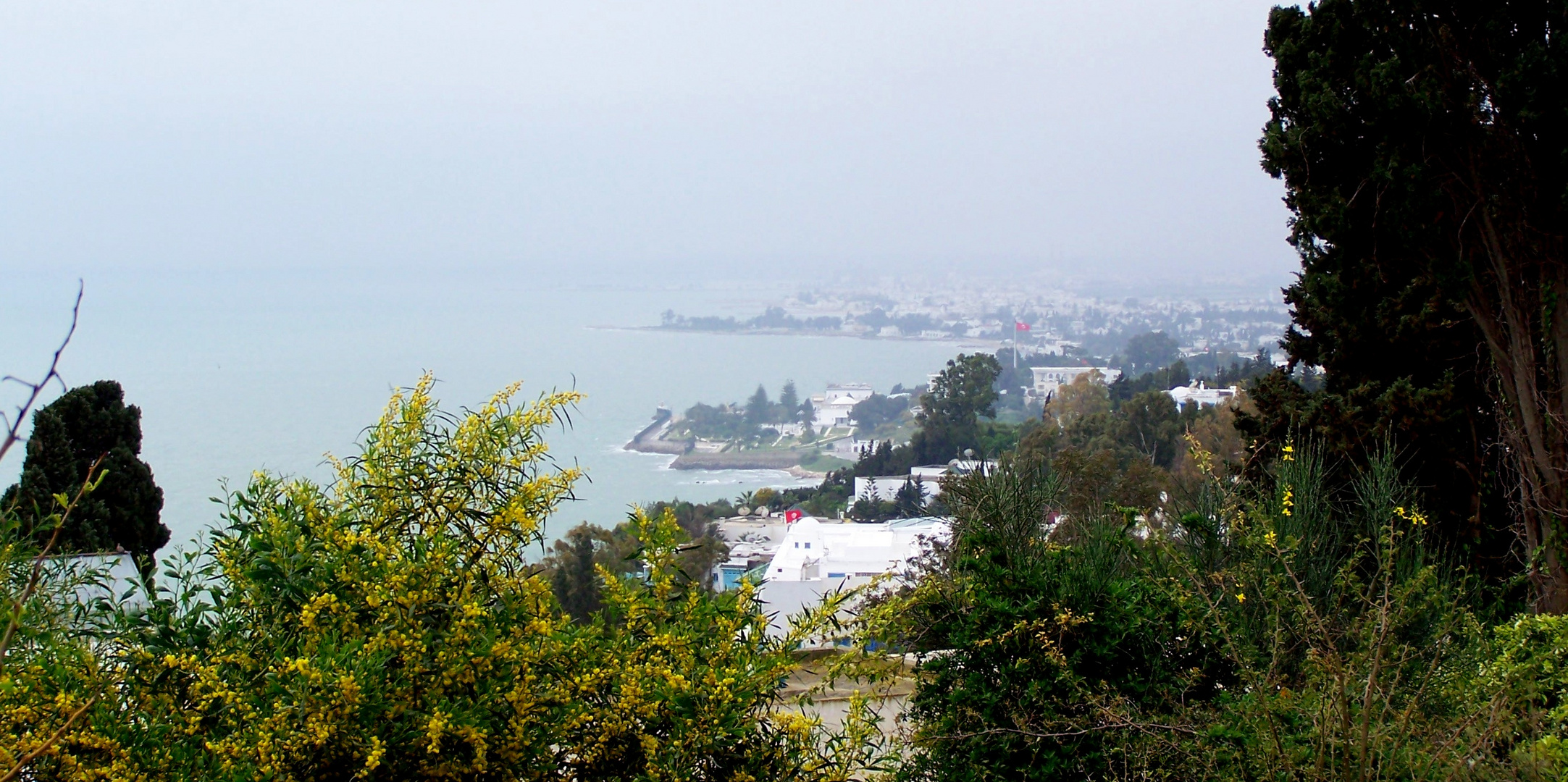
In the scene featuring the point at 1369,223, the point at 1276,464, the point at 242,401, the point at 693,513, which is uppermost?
the point at 1369,223

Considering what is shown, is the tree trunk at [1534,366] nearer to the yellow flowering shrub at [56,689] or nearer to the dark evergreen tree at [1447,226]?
the dark evergreen tree at [1447,226]

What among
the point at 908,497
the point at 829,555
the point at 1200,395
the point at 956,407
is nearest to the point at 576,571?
the point at 829,555

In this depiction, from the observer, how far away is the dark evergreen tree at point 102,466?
23.8 feet

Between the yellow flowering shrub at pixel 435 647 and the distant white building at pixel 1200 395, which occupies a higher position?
the yellow flowering shrub at pixel 435 647

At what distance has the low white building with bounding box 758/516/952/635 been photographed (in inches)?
471

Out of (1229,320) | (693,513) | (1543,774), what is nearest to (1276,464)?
(1543,774)

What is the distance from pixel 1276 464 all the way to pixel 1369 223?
140cm

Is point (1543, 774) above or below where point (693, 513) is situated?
A: above

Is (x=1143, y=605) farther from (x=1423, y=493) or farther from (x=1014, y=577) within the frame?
(x=1423, y=493)

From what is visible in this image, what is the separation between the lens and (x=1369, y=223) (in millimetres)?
5625

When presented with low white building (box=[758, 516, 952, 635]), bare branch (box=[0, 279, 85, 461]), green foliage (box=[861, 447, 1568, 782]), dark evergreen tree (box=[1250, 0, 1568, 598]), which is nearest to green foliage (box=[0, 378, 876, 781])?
green foliage (box=[861, 447, 1568, 782])

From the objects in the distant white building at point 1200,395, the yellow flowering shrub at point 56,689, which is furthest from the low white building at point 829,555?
the yellow flowering shrub at point 56,689

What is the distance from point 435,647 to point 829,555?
1139cm

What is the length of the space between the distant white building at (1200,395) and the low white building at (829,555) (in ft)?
25.5
